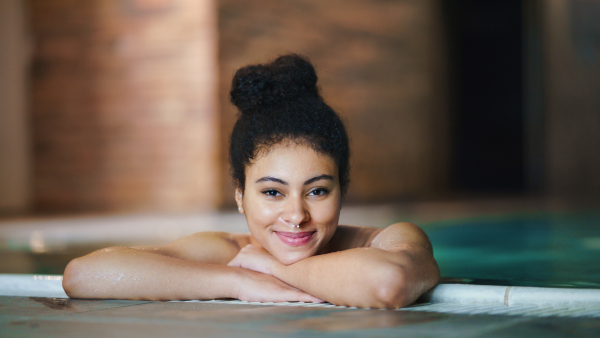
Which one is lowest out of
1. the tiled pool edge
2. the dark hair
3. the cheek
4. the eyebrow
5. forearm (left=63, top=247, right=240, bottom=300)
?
the tiled pool edge

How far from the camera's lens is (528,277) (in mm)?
2732

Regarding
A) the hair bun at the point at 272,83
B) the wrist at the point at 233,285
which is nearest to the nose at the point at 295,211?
the wrist at the point at 233,285

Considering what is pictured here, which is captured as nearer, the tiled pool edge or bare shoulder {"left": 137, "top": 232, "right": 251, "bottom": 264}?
the tiled pool edge

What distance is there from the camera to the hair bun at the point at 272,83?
1.96 meters

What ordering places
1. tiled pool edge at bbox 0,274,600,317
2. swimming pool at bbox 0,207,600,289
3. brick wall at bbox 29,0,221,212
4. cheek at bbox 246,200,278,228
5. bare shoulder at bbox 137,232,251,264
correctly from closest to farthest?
1. tiled pool edge at bbox 0,274,600,317
2. cheek at bbox 246,200,278,228
3. bare shoulder at bbox 137,232,251,264
4. swimming pool at bbox 0,207,600,289
5. brick wall at bbox 29,0,221,212

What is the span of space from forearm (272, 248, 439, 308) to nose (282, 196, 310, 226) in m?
0.12

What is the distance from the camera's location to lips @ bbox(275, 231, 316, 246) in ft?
5.98

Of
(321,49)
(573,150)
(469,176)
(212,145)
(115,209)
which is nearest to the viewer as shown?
(212,145)

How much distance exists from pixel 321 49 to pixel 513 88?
6440 millimetres

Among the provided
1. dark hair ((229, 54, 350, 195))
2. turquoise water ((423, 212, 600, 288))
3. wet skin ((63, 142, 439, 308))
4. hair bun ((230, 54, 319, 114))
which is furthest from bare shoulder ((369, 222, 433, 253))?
hair bun ((230, 54, 319, 114))

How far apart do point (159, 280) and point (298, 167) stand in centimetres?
56

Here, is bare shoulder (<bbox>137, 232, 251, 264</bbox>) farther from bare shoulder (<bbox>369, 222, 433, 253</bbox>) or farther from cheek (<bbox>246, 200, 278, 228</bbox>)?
bare shoulder (<bbox>369, 222, 433, 253</bbox>)

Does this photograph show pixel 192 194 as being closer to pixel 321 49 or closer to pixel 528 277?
pixel 321 49

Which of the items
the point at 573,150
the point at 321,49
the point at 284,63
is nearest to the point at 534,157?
the point at 573,150
